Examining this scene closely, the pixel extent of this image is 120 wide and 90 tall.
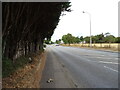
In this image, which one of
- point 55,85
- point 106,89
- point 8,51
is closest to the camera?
point 106,89

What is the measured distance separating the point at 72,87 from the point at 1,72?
9.22 feet

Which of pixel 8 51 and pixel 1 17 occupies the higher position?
pixel 1 17

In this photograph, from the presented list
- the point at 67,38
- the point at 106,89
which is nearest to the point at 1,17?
the point at 106,89

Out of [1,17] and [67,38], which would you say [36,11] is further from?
[67,38]

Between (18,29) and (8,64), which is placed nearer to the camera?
(8,64)

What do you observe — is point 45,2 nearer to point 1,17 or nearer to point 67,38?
point 1,17

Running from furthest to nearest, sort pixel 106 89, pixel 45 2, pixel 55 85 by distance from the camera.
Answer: pixel 45 2 → pixel 55 85 → pixel 106 89

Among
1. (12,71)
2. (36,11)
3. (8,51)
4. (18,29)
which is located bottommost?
(12,71)

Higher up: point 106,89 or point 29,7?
point 29,7

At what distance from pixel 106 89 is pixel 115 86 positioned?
24.6 inches

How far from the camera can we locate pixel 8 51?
29.5ft

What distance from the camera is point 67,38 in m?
118

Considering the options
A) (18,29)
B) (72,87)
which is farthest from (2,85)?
(18,29)

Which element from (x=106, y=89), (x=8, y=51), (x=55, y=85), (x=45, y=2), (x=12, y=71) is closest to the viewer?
(x=106, y=89)
